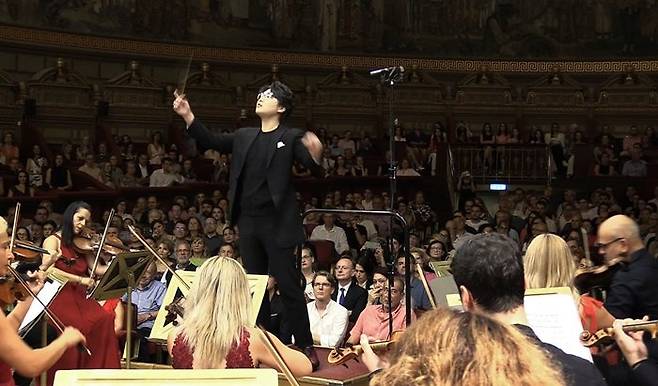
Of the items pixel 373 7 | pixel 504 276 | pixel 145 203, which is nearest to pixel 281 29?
pixel 373 7

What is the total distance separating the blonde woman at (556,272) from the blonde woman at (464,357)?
8.58ft

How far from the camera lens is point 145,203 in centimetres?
1293

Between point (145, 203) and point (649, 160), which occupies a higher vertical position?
point (649, 160)

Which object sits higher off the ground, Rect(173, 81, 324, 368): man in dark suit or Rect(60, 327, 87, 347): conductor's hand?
Rect(173, 81, 324, 368): man in dark suit

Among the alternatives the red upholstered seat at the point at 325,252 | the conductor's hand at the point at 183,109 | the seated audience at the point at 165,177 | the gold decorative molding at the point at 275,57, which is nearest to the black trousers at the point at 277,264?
the conductor's hand at the point at 183,109

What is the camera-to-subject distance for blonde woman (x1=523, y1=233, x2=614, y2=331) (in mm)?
4309

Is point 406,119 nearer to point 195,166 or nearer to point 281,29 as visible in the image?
point 281,29

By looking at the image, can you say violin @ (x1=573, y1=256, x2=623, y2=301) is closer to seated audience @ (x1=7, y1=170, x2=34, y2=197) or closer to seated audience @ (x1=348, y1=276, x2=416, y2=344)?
seated audience @ (x1=348, y1=276, x2=416, y2=344)

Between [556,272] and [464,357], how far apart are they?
2771 mm

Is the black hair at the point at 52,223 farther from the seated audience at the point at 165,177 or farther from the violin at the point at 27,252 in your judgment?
the violin at the point at 27,252

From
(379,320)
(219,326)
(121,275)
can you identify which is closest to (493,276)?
(219,326)

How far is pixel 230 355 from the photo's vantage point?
12.1ft

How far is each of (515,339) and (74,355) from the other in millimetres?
4229

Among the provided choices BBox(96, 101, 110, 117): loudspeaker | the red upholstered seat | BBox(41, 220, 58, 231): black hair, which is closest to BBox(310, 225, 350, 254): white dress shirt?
the red upholstered seat
